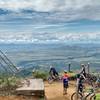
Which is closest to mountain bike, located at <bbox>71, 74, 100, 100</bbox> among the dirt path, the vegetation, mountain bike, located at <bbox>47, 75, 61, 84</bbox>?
the dirt path

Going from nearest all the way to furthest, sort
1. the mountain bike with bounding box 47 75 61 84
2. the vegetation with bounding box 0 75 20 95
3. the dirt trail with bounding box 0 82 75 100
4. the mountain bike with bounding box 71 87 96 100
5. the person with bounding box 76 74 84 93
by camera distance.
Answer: the dirt trail with bounding box 0 82 75 100 < the mountain bike with bounding box 71 87 96 100 < the person with bounding box 76 74 84 93 < the vegetation with bounding box 0 75 20 95 < the mountain bike with bounding box 47 75 61 84

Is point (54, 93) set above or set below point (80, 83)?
below

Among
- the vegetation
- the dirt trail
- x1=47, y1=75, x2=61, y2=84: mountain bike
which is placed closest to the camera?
the dirt trail

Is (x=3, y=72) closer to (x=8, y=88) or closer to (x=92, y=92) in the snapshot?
(x=8, y=88)

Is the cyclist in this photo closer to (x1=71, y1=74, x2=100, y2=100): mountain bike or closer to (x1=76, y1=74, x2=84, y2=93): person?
(x1=76, y1=74, x2=84, y2=93): person

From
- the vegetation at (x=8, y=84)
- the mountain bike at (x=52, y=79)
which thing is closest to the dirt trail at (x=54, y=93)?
the mountain bike at (x=52, y=79)

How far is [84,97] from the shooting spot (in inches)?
1261

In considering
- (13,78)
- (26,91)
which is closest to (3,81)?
(13,78)

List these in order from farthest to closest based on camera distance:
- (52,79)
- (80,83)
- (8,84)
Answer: (52,79)
(8,84)
(80,83)

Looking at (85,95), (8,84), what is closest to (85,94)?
(85,95)

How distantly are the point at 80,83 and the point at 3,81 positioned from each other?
210 inches


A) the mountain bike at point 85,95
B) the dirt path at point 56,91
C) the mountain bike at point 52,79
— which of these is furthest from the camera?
the mountain bike at point 52,79

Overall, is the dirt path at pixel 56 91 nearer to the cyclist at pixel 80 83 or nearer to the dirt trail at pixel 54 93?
the dirt trail at pixel 54 93

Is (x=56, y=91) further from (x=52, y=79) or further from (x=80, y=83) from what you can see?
(x=80, y=83)
